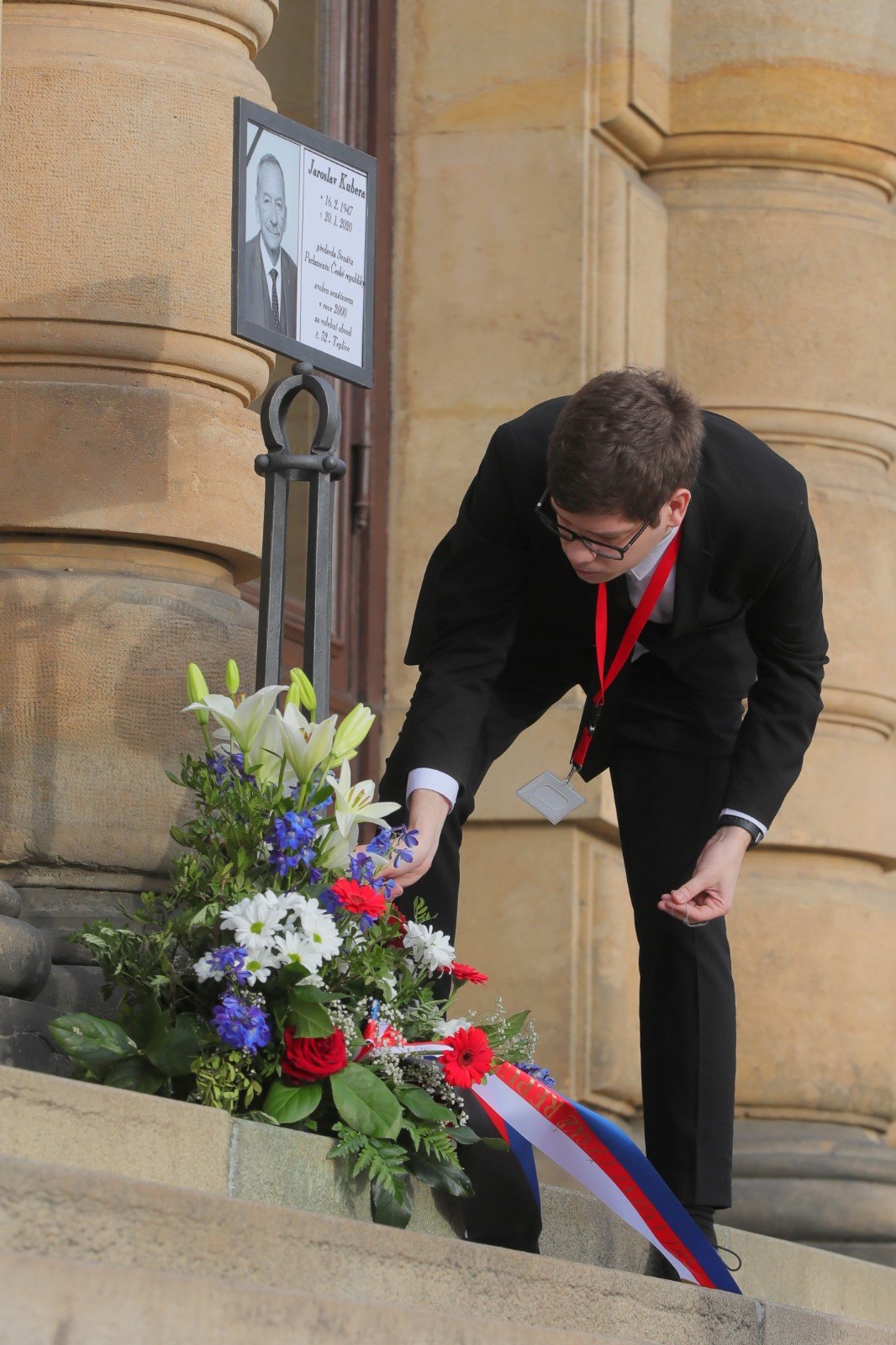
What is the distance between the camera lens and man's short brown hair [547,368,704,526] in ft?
10.3

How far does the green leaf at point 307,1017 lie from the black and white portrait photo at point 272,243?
1.17 metres

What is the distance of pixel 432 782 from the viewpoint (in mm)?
3514

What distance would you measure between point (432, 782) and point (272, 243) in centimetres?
95

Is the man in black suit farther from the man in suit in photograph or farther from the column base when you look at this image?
the column base

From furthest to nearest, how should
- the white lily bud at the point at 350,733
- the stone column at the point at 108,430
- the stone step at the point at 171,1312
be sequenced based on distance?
the stone column at the point at 108,430
the white lily bud at the point at 350,733
the stone step at the point at 171,1312

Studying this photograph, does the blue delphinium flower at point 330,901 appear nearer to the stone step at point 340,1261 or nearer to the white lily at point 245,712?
the white lily at point 245,712

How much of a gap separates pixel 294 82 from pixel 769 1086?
9.95ft

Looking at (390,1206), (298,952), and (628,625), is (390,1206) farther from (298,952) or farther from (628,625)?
(628,625)

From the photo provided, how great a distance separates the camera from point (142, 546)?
4.31 m

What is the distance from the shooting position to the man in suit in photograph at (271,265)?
12.1ft

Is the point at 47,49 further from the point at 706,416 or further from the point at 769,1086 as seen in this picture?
the point at 769,1086

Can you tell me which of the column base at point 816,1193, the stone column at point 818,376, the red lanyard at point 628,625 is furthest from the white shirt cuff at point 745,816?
the stone column at point 818,376

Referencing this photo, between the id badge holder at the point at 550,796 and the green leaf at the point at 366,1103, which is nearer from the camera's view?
the green leaf at the point at 366,1103

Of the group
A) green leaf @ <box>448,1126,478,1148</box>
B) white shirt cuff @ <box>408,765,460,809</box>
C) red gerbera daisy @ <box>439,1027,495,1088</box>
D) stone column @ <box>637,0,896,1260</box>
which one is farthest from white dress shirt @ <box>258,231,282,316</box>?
stone column @ <box>637,0,896,1260</box>
